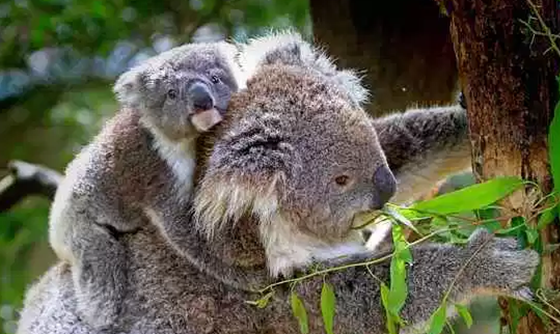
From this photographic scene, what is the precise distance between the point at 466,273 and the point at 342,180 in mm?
414

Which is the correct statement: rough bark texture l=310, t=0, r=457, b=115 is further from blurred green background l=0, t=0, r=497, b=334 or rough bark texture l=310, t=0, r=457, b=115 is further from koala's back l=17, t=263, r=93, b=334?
koala's back l=17, t=263, r=93, b=334

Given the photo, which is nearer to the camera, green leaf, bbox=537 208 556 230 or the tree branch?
green leaf, bbox=537 208 556 230

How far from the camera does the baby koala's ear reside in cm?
287

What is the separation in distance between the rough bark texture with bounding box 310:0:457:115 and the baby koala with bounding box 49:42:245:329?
2.76 feet

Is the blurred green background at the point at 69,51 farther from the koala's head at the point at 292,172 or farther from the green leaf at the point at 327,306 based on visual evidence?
the green leaf at the point at 327,306

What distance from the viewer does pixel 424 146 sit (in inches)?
122

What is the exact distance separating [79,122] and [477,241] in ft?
11.8

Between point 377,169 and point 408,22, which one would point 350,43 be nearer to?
point 408,22

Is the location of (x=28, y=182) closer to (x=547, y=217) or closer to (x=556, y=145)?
(x=547, y=217)

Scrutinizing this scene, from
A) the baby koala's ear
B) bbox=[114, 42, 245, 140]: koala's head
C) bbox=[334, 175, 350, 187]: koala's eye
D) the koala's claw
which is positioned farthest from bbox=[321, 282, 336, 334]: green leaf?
the baby koala's ear

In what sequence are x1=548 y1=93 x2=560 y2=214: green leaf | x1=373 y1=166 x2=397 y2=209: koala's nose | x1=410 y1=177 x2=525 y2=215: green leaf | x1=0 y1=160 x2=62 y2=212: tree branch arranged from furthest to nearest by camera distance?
x1=0 y1=160 x2=62 y2=212: tree branch, x1=373 y1=166 x2=397 y2=209: koala's nose, x1=410 y1=177 x2=525 y2=215: green leaf, x1=548 y1=93 x2=560 y2=214: green leaf

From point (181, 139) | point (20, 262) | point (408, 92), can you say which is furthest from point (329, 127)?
point (20, 262)

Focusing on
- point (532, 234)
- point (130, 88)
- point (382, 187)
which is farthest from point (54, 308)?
point (532, 234)

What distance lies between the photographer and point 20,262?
505 centimetres
